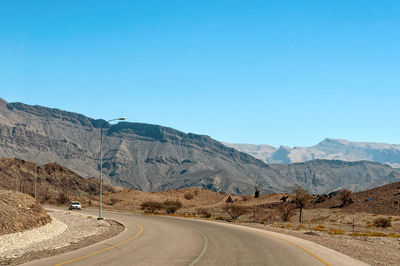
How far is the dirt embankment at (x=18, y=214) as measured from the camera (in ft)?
83.7

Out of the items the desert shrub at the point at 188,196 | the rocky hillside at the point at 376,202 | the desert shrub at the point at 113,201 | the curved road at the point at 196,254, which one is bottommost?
the desert shrub at the point at 113,201

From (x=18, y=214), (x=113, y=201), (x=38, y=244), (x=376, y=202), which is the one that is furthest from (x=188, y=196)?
(x=38, y=244)

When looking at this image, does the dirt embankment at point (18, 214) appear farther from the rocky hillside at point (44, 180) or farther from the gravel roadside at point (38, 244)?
the rocky hillside at point (44, 180)

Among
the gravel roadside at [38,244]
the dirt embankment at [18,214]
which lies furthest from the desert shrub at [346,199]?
the dirt embankment at [18,214]

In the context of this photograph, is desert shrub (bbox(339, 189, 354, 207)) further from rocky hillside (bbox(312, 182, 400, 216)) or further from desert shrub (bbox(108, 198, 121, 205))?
desert shrub (bbox(108, 198, 121, 205))

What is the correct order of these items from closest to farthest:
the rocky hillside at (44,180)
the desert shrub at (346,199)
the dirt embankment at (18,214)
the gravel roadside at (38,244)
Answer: the gravel roadside at (38,244) < the dirt embankment at (18,214) < the desert shrub at (346,199) < the rocky hillside at (44,180)

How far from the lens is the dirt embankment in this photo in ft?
83.7

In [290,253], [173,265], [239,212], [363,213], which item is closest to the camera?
[173,265]

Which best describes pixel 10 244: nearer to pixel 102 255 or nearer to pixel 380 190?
pixel 102 255

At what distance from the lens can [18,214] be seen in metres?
27.6

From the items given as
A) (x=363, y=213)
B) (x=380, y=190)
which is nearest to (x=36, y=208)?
(x=363, y=213)

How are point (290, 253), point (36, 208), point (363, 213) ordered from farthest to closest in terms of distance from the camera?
point (363, 213) → point (36, 208) → point (290, 253)

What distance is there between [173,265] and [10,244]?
11.9 metres

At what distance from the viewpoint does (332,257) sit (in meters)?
16.9
